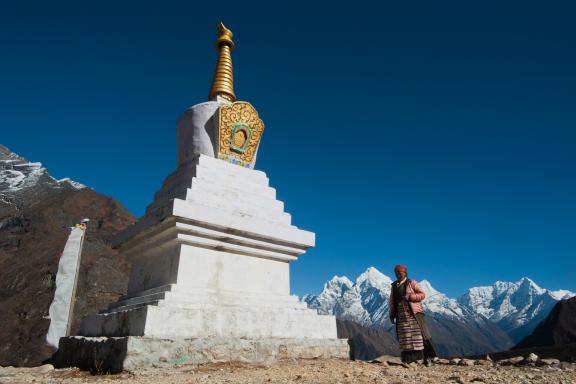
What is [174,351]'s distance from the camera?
5.44 m

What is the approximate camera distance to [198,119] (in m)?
8.95

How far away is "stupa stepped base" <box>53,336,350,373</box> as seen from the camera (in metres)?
5.19

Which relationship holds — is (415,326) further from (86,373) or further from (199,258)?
(86,373)

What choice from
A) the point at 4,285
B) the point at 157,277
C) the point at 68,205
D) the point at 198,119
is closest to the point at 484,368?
the point at 157,277

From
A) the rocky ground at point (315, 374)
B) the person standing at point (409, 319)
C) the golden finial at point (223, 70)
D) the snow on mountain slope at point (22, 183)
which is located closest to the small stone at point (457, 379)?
the rocky ground at point (315, 374)

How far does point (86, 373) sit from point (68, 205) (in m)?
47.9

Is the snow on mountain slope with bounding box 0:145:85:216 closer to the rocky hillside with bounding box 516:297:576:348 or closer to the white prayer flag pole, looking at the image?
the white prayer flag pole

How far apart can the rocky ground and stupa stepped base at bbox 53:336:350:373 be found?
11cm

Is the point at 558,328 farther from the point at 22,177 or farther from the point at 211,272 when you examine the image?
the point at 22,177

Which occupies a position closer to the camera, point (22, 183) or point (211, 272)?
point (211, 272)

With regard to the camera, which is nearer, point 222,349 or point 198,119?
point 222,349

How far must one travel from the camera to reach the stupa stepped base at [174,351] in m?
5.19

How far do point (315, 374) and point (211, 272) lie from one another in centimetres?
265

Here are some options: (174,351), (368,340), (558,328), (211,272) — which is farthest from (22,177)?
(368,340)
